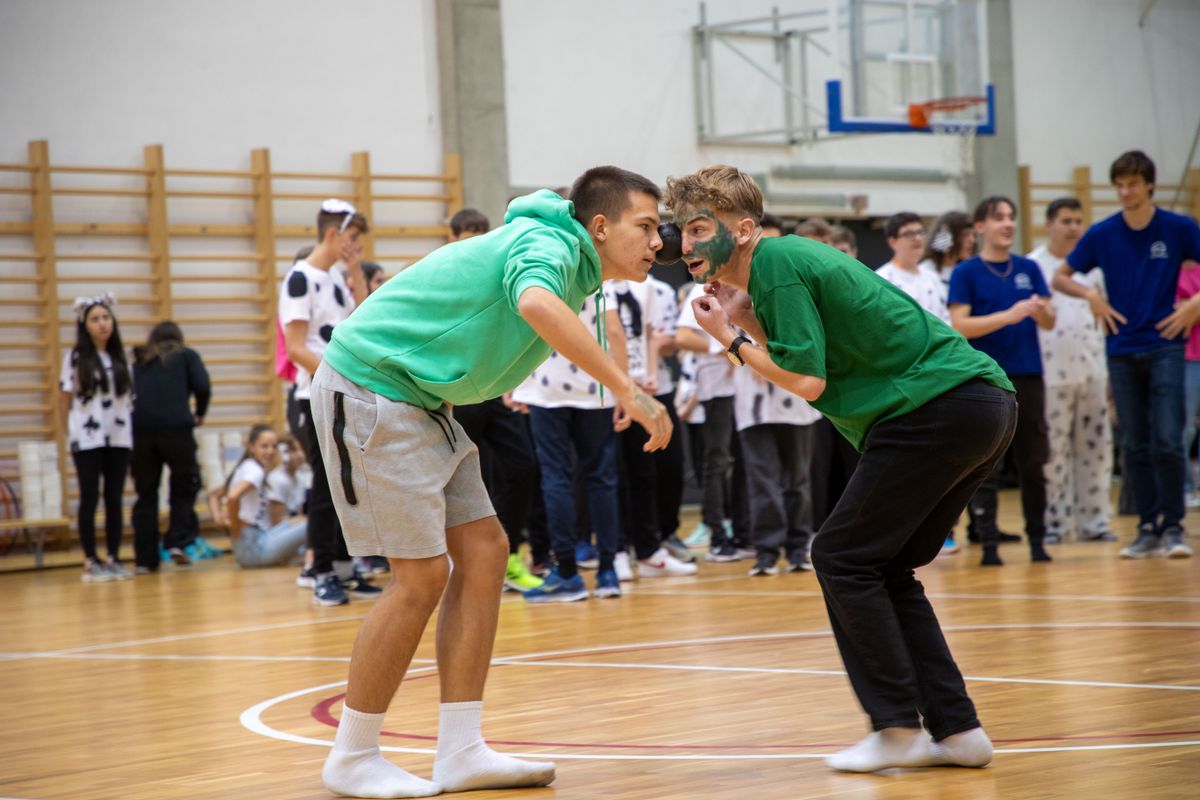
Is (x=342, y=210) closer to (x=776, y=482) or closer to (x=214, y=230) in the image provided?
(x=776, y=482)

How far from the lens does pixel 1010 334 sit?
7.30 metres

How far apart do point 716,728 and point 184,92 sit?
9.66m

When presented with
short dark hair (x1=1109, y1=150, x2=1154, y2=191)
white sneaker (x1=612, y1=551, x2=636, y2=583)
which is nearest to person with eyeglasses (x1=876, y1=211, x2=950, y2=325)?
short dark hair (x1=1109, y1=150, x2=1154, y2=191)

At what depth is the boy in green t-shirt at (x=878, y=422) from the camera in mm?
3084

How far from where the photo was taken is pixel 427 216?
13.1m

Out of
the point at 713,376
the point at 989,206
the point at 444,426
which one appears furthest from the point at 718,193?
the point at 713,376

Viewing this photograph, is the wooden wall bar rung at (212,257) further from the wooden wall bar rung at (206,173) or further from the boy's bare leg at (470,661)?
the boy's bare leg at (470,661)

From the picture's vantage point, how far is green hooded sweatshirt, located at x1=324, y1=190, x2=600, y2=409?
3064 mm

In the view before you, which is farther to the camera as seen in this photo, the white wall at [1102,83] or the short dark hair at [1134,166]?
the white wall at [1102,83]

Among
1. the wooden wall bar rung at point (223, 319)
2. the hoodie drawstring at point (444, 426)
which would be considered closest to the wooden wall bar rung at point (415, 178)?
the wooden wall bar rung at point (223, 319)

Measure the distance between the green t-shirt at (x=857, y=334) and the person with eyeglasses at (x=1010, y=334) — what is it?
4011mm

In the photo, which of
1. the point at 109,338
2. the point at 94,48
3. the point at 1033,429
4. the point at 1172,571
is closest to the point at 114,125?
the point at 94,48

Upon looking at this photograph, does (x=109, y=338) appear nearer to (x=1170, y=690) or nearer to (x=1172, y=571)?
(x=1172, y=571)

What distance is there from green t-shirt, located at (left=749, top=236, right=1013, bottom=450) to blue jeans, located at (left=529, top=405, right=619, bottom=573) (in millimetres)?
3530
